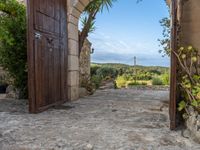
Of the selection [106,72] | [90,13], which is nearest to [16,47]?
[90,13]

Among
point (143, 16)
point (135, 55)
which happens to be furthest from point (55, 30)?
point (135, 55)

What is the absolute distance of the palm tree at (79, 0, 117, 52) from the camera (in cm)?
701

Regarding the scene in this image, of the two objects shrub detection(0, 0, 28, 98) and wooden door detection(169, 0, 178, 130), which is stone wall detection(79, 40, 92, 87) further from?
wooden door detection(169, 0, 178, 130)

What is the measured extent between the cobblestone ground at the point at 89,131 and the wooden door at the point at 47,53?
1.13ft

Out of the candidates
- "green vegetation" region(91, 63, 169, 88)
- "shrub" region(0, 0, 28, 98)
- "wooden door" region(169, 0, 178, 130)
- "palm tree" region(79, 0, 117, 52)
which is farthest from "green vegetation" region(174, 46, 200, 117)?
"green vegetation" region(91, 63, 169, 88)

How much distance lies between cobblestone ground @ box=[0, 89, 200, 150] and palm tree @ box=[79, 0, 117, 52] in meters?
3.34

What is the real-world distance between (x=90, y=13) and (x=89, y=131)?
16.9 ft

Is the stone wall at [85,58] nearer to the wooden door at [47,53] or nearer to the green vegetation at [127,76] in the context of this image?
the green vegetation at [127,76]

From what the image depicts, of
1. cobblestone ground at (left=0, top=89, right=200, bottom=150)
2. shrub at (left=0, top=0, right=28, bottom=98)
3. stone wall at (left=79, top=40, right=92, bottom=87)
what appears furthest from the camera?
stone wall at (left=79, top=40, right=92, bottom=87)

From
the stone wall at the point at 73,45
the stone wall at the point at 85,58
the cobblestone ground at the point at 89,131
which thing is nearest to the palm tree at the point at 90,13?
the stone wall at the point at 85,58

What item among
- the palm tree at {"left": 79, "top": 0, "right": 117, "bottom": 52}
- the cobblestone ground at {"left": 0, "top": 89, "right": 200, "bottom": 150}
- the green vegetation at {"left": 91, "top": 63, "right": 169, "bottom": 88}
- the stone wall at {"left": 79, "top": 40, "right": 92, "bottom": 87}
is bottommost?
the cobblestone ground at {"left": 0, "top": 89, "right": 200, "bottom": 150}

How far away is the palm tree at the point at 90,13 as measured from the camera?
23.0 feet

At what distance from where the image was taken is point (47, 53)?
14.2ft

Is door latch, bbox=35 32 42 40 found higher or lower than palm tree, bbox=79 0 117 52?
lower
